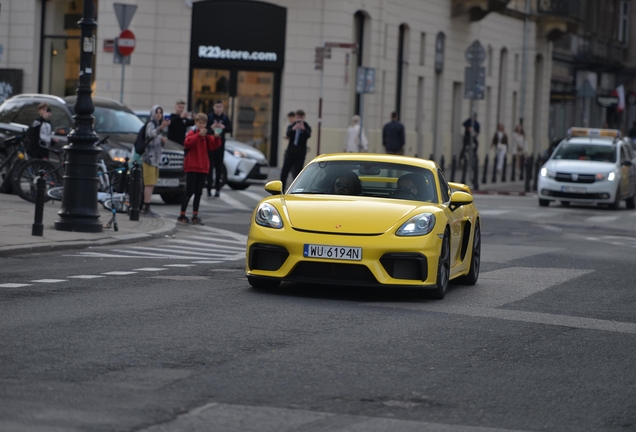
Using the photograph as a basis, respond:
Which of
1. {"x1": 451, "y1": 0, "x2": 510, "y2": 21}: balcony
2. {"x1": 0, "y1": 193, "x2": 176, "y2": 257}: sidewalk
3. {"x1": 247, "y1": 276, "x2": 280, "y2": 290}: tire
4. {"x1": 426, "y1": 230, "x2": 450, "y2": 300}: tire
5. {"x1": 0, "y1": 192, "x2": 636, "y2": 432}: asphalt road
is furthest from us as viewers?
{"x1": 451, "y1": 0, "x2": 510, "y2": 21}: balcony

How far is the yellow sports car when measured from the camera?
37.1ft

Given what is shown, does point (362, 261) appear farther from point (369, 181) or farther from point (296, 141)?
point (296, 141)

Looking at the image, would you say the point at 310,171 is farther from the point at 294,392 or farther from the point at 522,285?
the point at 294,392

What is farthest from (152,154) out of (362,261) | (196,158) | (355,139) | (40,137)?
(355,139)

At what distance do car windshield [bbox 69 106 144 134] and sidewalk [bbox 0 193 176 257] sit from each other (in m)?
2.42

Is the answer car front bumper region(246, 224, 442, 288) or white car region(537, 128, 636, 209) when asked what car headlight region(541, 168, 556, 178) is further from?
car front bumper region(246, 224, 442, 288)

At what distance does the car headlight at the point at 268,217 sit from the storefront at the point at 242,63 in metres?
27.7

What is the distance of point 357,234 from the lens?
11.3 m

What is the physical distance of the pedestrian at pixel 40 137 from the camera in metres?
23.6

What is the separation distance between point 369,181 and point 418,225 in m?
1.19

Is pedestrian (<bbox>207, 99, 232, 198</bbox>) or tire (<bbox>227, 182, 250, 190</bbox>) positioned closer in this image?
pedestrian (<bbox>207, 99, 232, 198</bbox>)

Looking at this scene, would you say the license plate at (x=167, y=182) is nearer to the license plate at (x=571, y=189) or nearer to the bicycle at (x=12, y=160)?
the bicycle at (x=12, y=160)

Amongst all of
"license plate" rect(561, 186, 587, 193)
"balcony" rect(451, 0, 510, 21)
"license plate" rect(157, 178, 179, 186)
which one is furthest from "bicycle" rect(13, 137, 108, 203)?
"balcony" rect(451, 0, 510, 21)

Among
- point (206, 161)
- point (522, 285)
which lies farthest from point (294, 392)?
point (206, 161)
